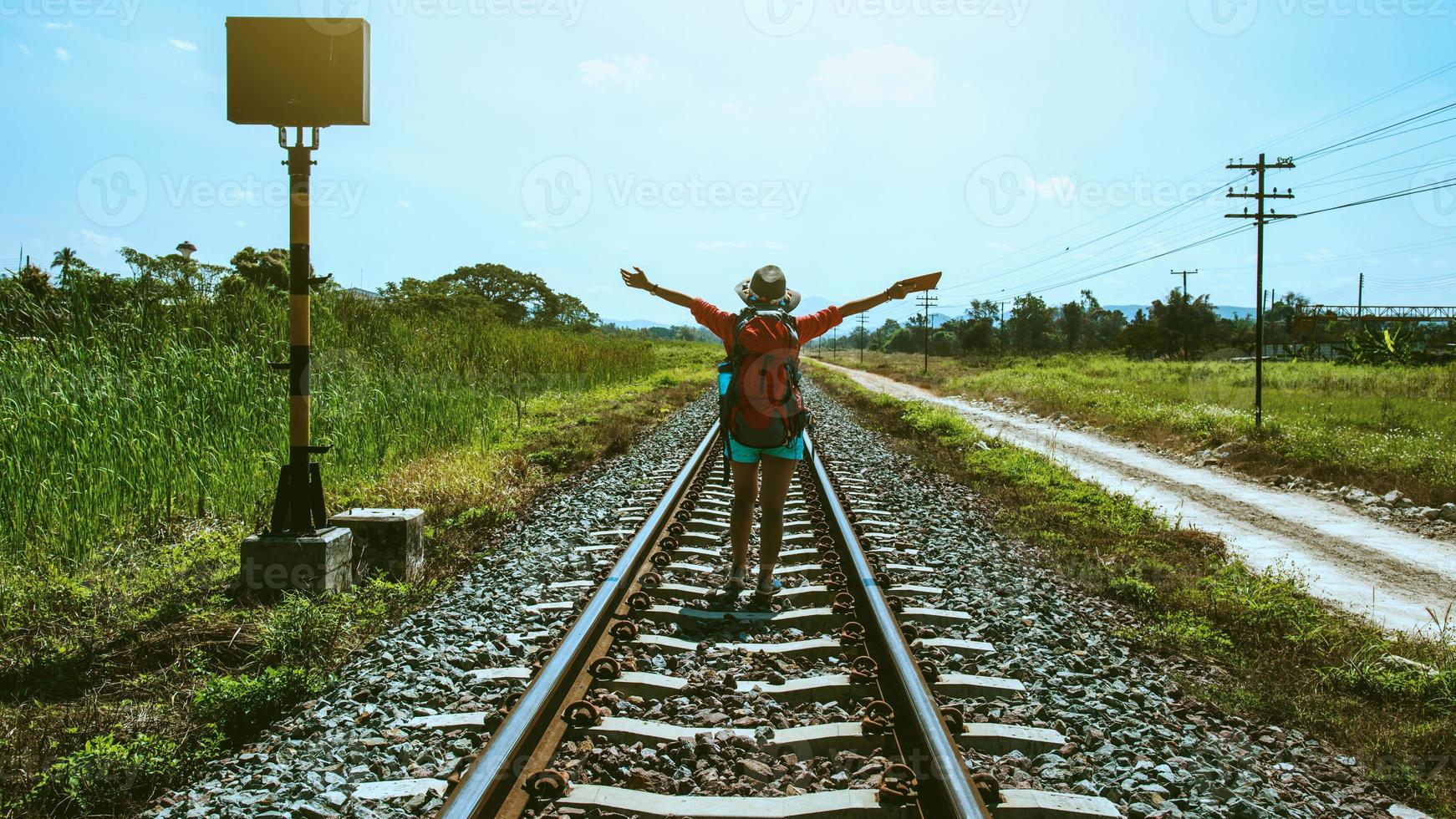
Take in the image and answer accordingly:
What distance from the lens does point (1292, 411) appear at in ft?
61.7

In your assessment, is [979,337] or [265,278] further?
[979,337]

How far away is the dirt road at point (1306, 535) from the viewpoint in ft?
20.2

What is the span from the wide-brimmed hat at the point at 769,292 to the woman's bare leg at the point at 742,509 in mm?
896

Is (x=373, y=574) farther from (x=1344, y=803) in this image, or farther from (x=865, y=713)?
(x=1344, y=803)

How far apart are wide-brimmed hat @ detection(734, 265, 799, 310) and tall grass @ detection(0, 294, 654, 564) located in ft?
12.9

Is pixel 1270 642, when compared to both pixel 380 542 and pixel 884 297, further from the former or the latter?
pixel 380 542

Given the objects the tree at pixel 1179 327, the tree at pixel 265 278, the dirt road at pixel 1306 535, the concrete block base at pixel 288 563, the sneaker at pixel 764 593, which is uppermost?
the tree at pixel 1179 327

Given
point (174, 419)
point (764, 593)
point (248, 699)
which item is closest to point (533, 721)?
point (248, 699)

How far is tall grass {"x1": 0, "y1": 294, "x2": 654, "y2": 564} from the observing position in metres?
5.32

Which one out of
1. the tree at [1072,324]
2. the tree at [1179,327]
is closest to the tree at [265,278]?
the tree at [1179,327]

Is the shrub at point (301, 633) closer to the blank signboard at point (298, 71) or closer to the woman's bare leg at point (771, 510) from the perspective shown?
the woman's bare leg at point (771, 510)

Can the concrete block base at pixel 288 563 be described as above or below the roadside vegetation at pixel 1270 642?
above

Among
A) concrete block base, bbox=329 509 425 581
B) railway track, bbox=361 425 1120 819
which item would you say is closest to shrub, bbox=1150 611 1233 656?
railway track, bbox=361 425 1120 819

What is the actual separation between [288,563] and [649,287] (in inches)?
95.0
